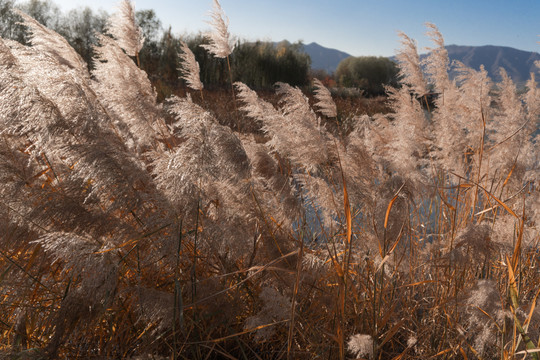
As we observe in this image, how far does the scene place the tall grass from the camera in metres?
1.61

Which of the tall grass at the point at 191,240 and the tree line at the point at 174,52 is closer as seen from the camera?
the tall grass at the point at 191,240

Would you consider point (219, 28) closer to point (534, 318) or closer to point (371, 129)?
point (371, 129)

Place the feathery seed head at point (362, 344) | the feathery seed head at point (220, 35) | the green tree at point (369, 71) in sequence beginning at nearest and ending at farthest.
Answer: the feathery seed head at point (362, 344) → the feathery seed head at point (220, 35) → the green tree at point (369, 71)

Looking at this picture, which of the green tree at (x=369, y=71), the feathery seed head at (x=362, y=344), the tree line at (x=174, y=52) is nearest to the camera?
the feathery seed head at (x=362, y=344)

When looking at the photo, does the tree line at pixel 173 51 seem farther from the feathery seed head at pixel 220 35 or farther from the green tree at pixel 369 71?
the feathery seed head at pixel 220 35

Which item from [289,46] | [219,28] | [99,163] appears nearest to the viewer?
[99,163]

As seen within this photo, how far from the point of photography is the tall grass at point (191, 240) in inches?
63.2

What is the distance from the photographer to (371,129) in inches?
139

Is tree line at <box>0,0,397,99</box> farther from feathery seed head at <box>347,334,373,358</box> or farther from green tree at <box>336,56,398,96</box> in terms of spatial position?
feathery seed head at <box>347,334,373,358</box>

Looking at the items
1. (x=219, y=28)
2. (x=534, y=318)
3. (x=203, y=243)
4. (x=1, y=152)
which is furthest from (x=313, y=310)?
(x=219, y=28)

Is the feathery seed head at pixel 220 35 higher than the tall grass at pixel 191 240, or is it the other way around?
the feathery seed head at pixel 220 35

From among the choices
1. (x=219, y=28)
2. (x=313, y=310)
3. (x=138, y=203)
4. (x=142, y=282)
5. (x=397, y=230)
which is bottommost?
(x=313, y=310)

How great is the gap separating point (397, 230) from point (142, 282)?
132 cm

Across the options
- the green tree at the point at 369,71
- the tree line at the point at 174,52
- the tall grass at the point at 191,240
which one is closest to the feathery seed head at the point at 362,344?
the tall grass at the point at 191,240
